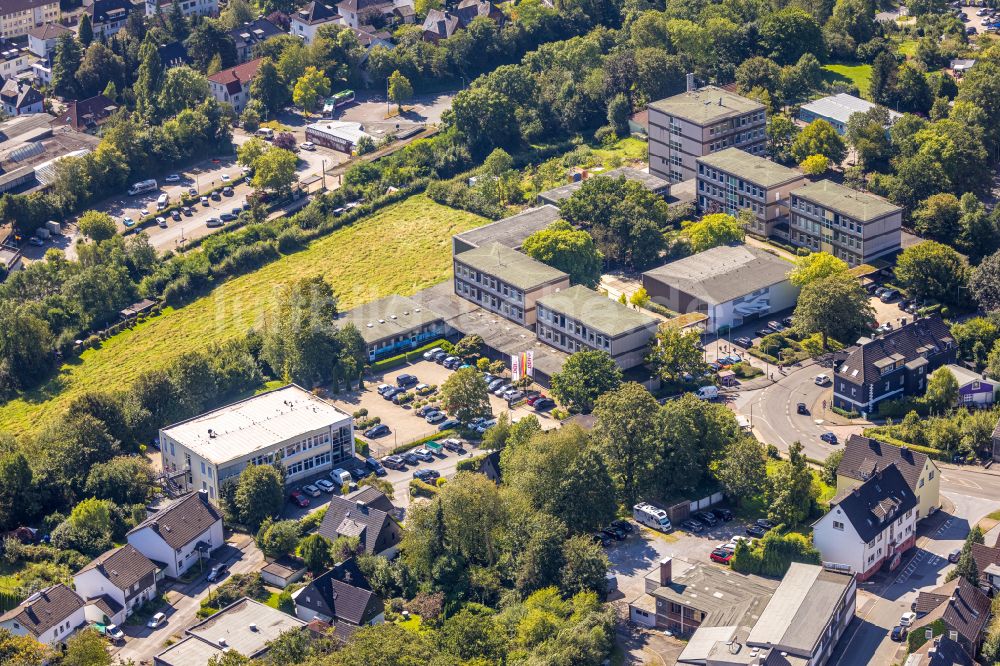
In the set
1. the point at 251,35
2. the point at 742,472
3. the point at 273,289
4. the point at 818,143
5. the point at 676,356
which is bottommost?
the point at 273,289

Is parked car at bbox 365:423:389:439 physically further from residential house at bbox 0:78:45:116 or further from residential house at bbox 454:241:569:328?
residential house at bbox 0:78:45:116

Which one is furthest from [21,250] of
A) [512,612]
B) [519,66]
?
[512,612]

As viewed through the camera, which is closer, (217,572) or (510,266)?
(217,572)

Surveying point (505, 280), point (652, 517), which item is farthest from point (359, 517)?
point (505, 280)

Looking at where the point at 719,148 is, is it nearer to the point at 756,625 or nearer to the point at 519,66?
the point at 519,66

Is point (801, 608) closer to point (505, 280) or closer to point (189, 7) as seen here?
point (505, 280)

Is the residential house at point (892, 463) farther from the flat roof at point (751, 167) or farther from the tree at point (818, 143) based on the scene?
the tree at point (818, 143)

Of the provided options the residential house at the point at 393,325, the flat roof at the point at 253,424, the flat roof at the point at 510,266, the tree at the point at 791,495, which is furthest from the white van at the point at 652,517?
the residential house at the point at 393,325

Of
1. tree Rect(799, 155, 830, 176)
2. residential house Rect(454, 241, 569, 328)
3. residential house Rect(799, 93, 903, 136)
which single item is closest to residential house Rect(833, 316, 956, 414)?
residential house Rect(454, 241, 569, 328)
